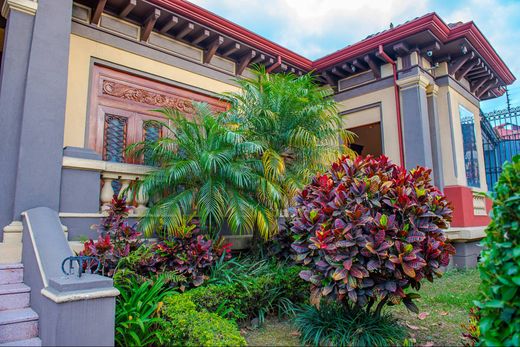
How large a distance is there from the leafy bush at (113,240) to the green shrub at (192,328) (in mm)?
855

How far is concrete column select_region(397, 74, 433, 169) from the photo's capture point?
23.7 ft

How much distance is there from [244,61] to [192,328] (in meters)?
6.02

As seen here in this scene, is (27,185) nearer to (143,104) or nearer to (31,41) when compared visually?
(31,41)

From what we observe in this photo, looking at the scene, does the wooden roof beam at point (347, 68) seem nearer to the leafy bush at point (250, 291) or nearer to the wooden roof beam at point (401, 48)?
the wooden roof beam at point (401, 48)

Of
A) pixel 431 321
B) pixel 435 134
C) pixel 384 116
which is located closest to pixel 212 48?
pixel 384 116

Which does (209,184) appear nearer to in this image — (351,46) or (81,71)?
(81,71)

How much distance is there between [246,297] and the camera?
13.5 feet

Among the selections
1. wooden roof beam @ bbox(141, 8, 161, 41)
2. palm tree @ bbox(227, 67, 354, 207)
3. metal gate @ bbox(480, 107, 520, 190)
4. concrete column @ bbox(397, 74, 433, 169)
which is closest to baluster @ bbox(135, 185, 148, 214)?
palm tree @ bbox(227, 67, 354, 207)

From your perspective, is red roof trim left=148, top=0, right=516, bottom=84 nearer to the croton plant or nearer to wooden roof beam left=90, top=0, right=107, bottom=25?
wooden roof beam left=90, top=0, right=107, bottom=25

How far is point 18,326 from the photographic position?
2994 millimetres

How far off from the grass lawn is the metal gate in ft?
20.8

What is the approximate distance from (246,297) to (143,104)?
4.12 m

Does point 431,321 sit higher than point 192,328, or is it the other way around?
point 192,328

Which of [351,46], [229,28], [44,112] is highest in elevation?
[351,46]
